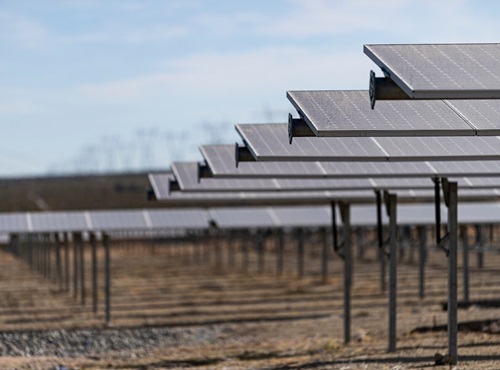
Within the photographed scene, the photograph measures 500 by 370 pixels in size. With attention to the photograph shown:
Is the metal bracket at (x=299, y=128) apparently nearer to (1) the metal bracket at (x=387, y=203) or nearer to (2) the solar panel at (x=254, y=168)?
(2) the solar panel at (x=254, y=168)

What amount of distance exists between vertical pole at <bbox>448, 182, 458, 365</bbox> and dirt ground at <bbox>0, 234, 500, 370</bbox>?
0.30 metres

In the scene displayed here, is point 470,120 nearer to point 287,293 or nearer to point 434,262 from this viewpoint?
point 287,293

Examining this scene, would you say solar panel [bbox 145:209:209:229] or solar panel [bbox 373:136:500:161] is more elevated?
solar panel [bbox 373:136:500:161]

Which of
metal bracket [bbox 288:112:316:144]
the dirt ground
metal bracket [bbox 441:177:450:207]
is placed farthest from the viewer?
the dirt ground

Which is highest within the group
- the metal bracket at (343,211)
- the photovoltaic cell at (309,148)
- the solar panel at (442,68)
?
the solar panel at (442,68)

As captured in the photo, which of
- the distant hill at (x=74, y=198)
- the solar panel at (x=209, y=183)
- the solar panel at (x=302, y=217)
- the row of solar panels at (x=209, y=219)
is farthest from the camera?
the distant hill at (x=74, y=198)

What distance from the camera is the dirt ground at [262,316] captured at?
15.9 meters

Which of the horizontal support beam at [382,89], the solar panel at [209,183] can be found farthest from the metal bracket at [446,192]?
the solar panel at [209,183]

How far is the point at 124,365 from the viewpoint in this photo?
52.5 ft

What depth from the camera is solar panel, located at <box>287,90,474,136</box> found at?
1030cm

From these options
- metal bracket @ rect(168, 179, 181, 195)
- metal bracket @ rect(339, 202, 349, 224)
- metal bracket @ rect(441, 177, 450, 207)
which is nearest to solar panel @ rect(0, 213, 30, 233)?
metal bracket @ rect(168, 179, 181, 195)

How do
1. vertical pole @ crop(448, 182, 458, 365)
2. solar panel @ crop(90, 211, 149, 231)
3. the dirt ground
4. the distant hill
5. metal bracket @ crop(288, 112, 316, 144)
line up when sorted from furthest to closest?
the distant hill, solar panel @ crop(90, 211, 149, 231), the dirt ground, vertical pole @ crop(448, 182, 458, 365), metal bracket @ crop(288, 112, 316, 144)

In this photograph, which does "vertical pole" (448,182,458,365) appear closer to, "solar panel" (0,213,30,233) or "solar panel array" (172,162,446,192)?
"solar panel array" (172,162,446,192)

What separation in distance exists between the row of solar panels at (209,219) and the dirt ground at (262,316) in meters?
1.93
